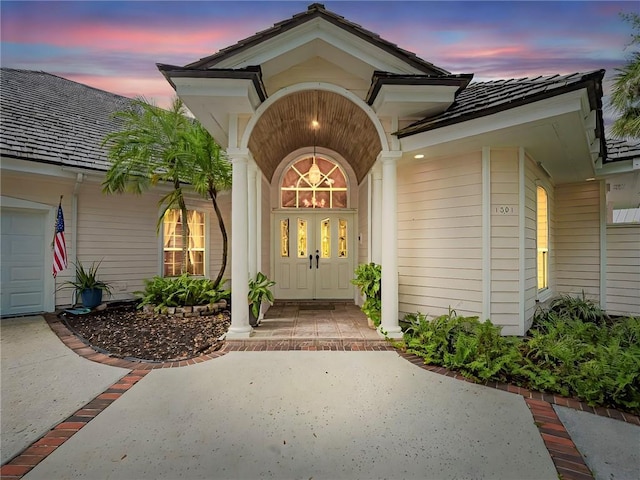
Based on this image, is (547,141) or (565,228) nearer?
(547,141)

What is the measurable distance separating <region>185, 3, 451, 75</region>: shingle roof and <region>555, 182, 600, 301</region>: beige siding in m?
4.75

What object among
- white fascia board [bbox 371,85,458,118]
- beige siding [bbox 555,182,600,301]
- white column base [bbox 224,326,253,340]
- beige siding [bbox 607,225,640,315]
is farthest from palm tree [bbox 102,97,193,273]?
beige siding [bbox 607,225,640,315]

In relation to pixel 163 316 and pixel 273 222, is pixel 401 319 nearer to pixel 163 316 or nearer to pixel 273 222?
pixel 273 222

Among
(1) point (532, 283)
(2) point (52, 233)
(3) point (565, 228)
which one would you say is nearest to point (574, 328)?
(1) point (532, 283)

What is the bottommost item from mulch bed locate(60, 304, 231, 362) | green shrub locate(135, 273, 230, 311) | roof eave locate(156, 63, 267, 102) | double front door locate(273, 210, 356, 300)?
mulch bed locate(60, 304, 231, 362)

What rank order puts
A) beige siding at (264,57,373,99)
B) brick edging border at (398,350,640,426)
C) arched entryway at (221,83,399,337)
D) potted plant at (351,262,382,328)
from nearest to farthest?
brick edging border at (398,350,640,426), arched entryway at (221,83,399,337), beige siding at (264,57,373,99), potted plant at (351,262,382,328)

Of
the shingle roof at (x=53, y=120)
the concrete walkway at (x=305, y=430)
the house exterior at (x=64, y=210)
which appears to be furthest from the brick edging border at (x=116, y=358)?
the shingle roof at (x=53, y=120)

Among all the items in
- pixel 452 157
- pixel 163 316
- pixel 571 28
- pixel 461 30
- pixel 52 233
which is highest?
pixel 571 28

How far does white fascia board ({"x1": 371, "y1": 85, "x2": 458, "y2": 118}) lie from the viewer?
4008 millimetres

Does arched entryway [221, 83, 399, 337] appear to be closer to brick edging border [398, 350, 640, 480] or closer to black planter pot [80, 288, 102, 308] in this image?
brick edging border [398, 350, 640, 480]

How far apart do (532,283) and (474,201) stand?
175cm

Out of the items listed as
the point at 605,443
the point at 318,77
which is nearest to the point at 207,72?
the point at 318,77

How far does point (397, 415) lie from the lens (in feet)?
8.07

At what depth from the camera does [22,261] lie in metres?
5.94
